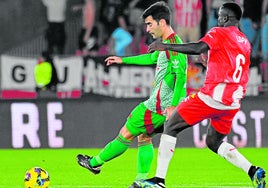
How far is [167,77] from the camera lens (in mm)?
11078

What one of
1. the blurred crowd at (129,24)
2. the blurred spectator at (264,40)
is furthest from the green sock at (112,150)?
the blurred crowd at (129,24)

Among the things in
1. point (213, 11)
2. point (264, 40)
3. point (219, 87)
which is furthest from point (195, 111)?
point (213, 11)

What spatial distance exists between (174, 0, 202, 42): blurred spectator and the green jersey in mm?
9223

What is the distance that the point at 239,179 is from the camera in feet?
42.3

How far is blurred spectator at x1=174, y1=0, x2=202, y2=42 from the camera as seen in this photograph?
20531mm

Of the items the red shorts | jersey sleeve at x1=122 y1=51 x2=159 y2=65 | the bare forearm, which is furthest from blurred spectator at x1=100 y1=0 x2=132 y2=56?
the bare forearm

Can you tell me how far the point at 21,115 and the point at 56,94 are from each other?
1230mm

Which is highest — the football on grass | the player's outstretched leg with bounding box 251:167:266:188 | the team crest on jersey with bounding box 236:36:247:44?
the team crest on jersey with bounding box 236:36:247:44

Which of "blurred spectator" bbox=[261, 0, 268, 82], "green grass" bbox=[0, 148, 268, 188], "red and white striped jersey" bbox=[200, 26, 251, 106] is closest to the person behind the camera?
"red and white striped jersey" bbox=[200, 26, 251, 106]

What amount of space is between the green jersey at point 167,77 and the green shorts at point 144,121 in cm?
6

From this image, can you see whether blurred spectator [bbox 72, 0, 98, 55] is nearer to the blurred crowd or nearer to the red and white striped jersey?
the blurred crowd

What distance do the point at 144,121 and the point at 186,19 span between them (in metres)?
9.61

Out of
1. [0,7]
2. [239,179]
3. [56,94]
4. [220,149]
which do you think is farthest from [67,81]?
[220,149]

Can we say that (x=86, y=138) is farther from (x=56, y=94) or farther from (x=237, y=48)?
(x=237, y=48)
